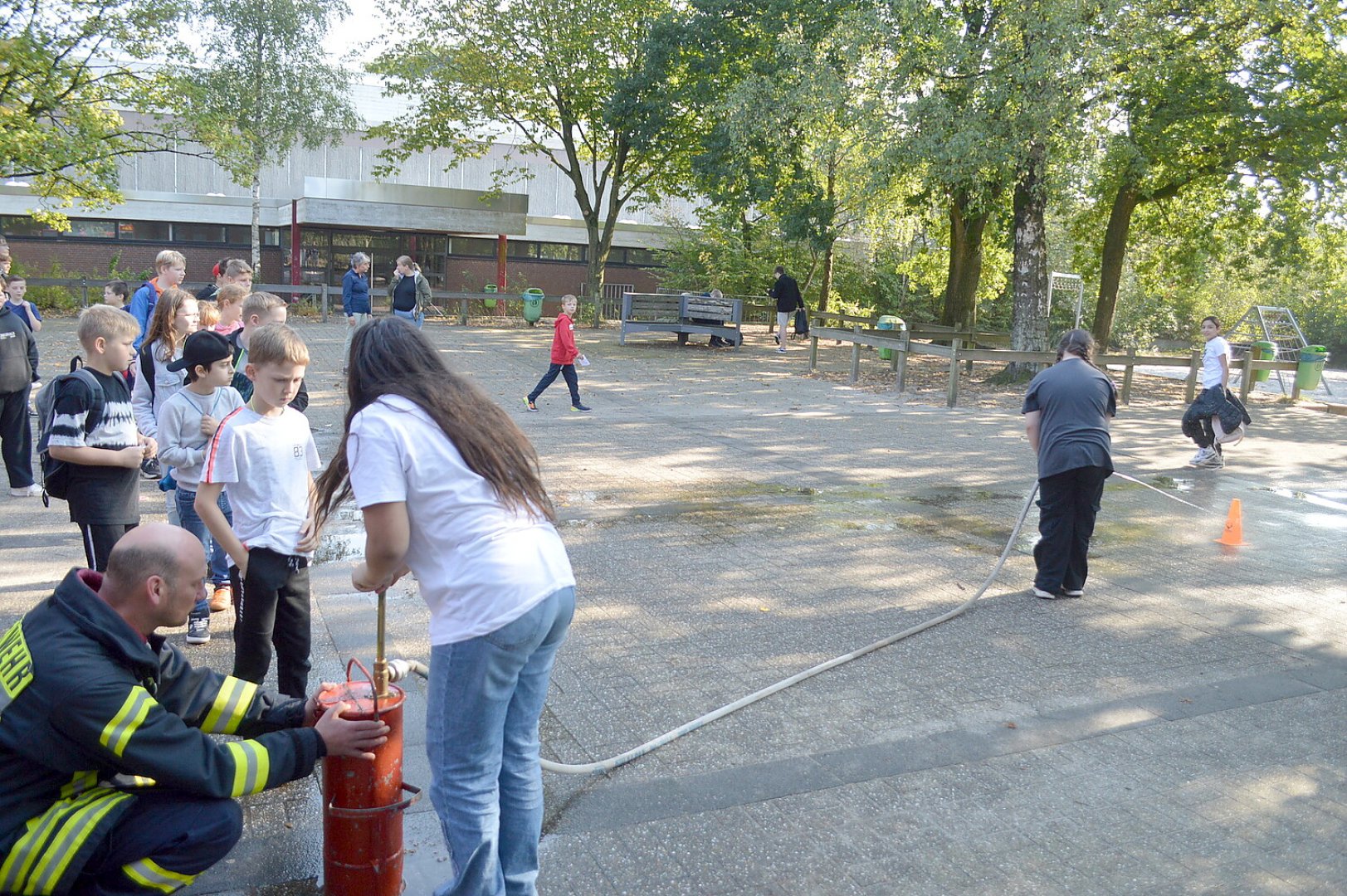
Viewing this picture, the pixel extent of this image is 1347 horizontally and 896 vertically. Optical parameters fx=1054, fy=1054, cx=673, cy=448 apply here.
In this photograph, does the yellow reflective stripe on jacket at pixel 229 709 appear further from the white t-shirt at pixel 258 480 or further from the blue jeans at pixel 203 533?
the blue jeans at pixel 203 533

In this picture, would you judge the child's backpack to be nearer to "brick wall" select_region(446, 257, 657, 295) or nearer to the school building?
the school building

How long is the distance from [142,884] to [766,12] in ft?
72.7

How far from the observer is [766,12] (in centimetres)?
2206

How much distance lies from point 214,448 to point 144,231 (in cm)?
3468

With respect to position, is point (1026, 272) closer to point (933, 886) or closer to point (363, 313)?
point (363, 313)

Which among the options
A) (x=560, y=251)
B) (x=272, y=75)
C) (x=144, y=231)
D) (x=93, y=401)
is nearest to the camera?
(x=93, y=401)

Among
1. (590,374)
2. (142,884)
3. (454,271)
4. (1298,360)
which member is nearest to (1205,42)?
(1298,360)

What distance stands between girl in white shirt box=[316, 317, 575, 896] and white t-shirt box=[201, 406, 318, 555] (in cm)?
127

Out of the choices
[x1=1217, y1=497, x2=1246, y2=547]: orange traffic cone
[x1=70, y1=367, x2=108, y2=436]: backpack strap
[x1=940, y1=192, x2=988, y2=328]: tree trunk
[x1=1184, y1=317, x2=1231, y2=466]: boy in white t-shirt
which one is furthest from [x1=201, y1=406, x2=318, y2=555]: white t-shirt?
[x1=940, y1=192, x2=988, y2=328]: tree trunk

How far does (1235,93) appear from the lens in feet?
58.7

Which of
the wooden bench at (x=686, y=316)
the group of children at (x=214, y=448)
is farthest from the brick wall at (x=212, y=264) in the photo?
the group of children at (x=214, y=448)

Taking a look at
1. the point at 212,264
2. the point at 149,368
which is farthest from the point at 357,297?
the point at 212,264

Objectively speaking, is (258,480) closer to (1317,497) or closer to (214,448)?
(214,448)

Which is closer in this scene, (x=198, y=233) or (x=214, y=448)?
(x=214, y=448)
